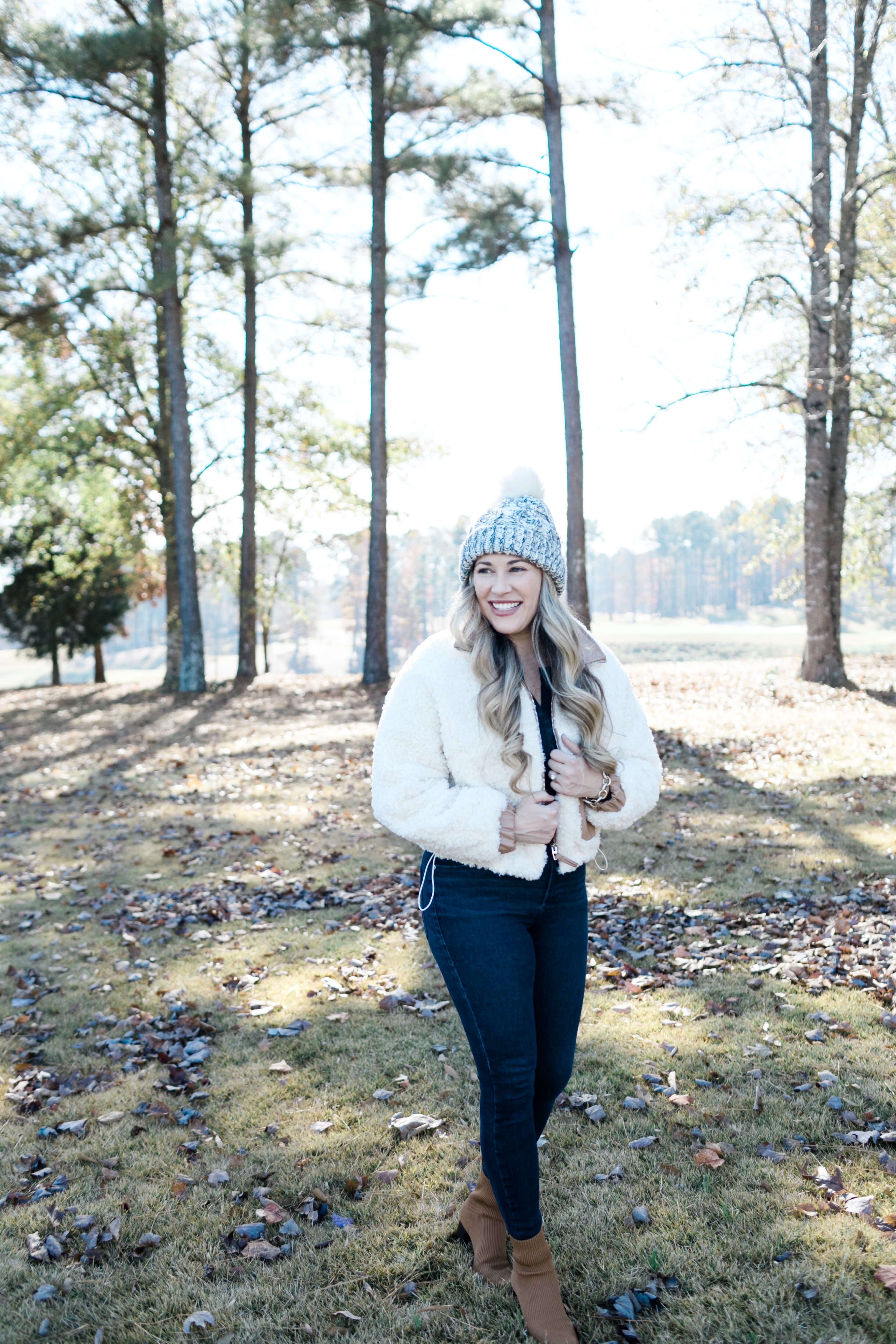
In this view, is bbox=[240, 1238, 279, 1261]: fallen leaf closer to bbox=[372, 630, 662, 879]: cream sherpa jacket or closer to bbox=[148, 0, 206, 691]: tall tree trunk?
bbox=[372, 630, 662, 879]: cream sherpa jacket

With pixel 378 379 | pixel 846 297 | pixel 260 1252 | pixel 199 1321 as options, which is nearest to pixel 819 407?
pixel 846 297

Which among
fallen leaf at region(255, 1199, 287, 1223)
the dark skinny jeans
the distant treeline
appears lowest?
fallen leaf at region(255, 1199, 287, 1223)

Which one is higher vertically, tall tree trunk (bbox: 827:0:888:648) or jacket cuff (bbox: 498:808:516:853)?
tall tree trunk (bbox: 827:0:888:648)

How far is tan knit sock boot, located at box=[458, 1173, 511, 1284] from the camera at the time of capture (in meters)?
3.12

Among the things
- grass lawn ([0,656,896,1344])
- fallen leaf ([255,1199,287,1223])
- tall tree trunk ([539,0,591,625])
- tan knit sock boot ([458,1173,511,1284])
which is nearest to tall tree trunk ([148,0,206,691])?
tall tree trunk ([539,0,591,625])

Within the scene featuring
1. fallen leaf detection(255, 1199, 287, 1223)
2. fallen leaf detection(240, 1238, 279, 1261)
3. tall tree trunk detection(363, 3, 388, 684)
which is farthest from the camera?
tall tree trunk detection(363, 3, 388, 684)

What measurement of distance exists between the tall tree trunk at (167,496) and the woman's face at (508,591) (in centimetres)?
1941

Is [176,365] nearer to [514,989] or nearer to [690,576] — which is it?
[514,989]

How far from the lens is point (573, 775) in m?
2.75

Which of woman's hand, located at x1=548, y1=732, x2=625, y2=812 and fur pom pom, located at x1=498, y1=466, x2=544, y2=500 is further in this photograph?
fur pom pom, located at x1=498, y1=466, x2=544, y2=500

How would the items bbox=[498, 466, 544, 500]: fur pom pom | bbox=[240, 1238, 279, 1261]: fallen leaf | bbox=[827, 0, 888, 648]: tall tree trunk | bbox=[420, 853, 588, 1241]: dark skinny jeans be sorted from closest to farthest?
bbox=[420, 853, 588, 1241]: dark skinny jeans, bbox=[498, 466, 544, 500]: fur pom pom, bbox=[240, 1238, 279, 1261]: fallen leaf, bbox=[827, 0, 888, 648]: tall tree trunk

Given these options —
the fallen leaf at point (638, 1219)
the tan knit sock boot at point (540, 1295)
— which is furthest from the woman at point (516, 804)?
the fallen leaf at point (638, 1219)

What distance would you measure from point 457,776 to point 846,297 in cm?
1397

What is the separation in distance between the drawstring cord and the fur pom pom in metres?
1.18
